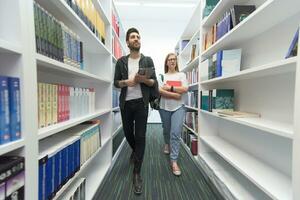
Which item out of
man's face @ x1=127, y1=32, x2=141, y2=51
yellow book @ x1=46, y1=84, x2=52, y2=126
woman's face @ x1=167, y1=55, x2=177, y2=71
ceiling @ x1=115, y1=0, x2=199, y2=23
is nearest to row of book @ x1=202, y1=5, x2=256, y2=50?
woman's face @ x1=167, y1=55, x2=177, y2=71

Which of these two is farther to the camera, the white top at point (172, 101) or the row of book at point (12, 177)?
the white top at point (172, 101)

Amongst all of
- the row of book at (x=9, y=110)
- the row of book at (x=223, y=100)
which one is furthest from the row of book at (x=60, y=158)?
the row of book at (x=223, y=100)

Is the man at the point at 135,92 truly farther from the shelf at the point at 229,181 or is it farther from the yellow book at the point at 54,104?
the yellow book at the point at 54,104

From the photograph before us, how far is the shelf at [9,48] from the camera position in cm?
58

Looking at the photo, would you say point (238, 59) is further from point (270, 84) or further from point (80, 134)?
point (80, 134)

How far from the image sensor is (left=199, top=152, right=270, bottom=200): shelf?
1423 millimetres

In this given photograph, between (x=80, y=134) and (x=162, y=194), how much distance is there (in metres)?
0.91

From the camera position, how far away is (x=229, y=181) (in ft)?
5.38

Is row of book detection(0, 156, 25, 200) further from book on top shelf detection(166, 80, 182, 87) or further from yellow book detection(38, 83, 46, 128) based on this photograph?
book on top shelf detection(166, 80, 182, 87)

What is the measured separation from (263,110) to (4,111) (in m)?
1.61

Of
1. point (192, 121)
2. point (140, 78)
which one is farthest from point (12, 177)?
point (192, 121)

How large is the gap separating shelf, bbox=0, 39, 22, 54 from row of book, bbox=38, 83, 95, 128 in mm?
229

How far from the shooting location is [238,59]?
1.64 m

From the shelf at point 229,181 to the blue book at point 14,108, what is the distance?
1.45m
